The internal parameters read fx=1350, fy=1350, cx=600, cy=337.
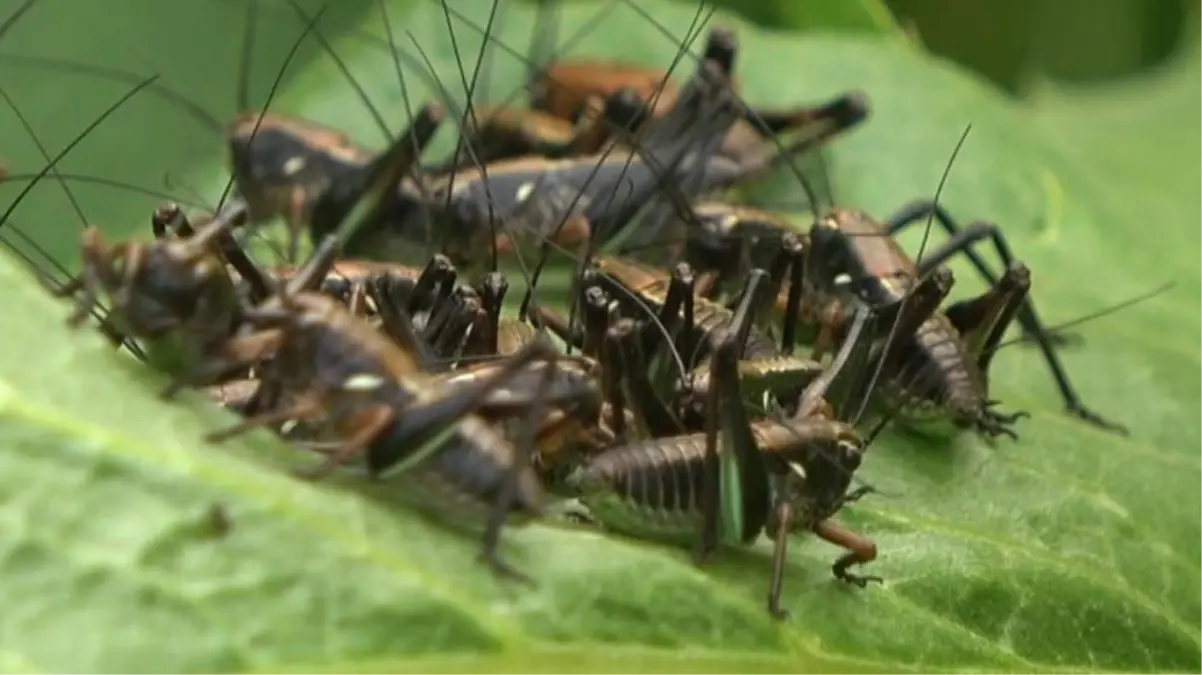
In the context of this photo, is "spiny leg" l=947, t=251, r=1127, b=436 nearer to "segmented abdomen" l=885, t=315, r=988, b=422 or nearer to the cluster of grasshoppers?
the cluster of grasshoppers

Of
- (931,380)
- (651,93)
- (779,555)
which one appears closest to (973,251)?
(931,380)

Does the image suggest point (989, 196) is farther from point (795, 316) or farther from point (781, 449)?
point (781, 449)

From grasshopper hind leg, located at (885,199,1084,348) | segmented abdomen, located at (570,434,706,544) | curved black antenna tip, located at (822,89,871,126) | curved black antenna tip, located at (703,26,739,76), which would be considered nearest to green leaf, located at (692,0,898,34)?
curved black antenna tip, located at (822,89,871,126)

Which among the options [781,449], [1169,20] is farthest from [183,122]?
[1169,20]

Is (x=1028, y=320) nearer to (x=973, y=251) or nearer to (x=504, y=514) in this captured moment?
(x=973, y=251)

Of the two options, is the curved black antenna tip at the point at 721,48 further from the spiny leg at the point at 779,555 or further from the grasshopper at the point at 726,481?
the spiny leg at the point at 779,555

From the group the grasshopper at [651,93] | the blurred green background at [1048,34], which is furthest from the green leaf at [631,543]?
the blurred green background at [1048,34]
